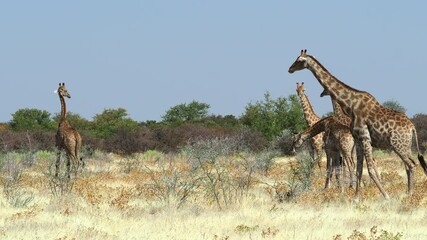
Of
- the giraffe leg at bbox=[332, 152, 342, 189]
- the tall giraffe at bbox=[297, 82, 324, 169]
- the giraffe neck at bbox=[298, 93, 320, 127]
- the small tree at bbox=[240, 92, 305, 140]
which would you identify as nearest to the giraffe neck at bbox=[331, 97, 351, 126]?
the giraffe leg at bbox=[332, 152, 342, 189]

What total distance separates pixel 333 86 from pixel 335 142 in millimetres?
1419

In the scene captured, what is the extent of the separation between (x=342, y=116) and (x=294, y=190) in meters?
3.30

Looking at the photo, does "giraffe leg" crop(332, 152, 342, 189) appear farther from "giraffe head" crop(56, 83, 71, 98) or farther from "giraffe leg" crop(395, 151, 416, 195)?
"giraffe head" crop(56, 83, 71, 98)

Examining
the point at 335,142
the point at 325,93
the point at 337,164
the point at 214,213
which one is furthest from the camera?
the point at 337,164

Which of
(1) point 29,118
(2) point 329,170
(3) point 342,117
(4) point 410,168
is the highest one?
(1) point 29,118

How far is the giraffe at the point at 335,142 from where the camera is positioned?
622 inches

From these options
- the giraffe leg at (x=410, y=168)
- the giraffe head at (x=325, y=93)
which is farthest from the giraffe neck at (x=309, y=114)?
the giraffe leg at (x=410, y=168)

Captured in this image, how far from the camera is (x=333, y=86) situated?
15.1 meters

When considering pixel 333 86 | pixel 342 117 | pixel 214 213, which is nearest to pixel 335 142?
pixel 342 117

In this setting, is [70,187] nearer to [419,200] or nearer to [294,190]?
[294,190]

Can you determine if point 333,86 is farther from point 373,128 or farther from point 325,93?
point 373,128

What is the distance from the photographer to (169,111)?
2388 inches

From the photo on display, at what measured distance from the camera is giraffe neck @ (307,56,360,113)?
1488 centimetres

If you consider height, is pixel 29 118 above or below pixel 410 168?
above
